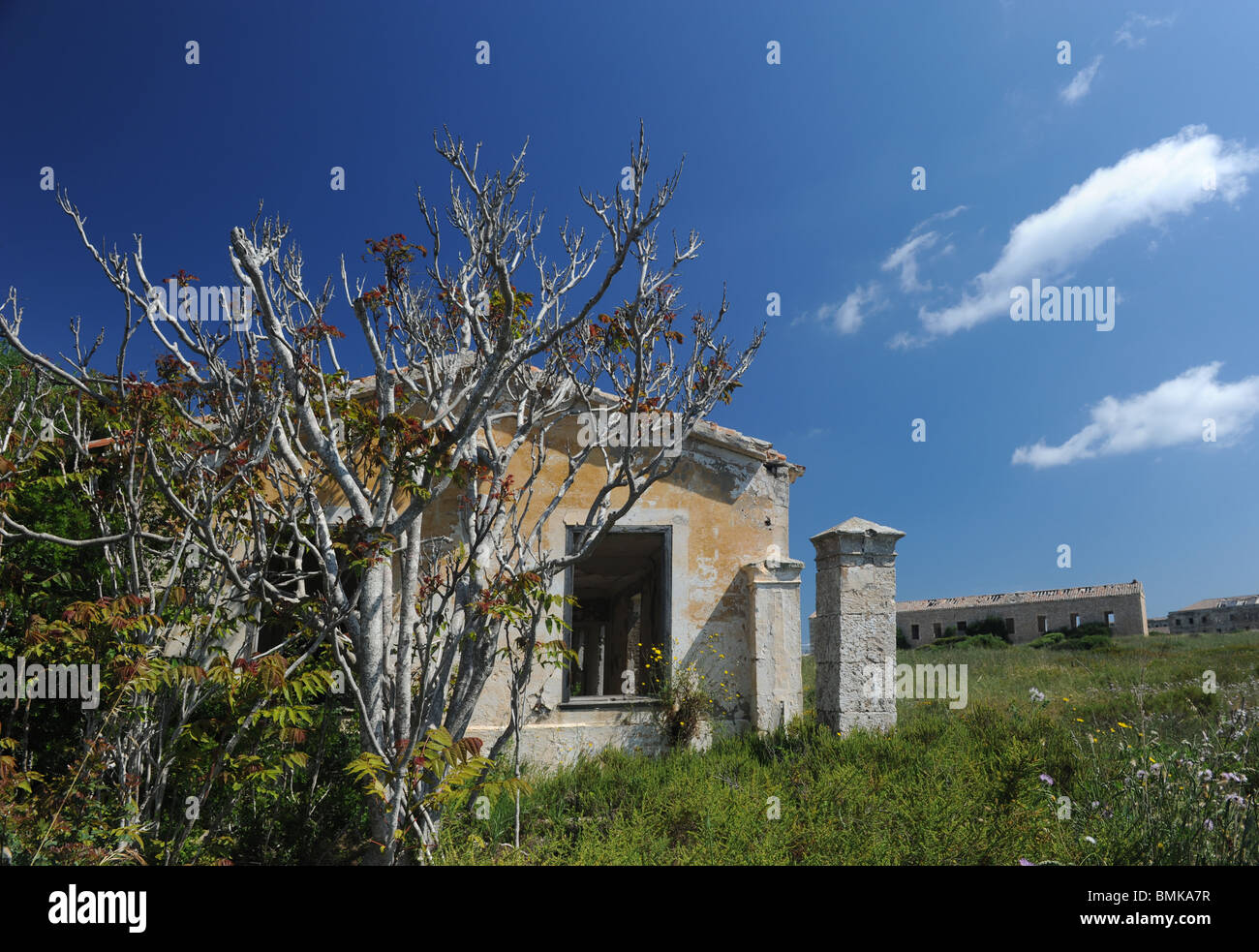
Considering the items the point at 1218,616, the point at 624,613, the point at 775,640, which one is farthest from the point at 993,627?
the point at 775,640

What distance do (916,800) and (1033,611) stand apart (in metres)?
39.3

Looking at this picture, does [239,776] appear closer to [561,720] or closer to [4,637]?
[4,637]

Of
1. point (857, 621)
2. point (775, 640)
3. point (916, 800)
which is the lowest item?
point (916, 800)

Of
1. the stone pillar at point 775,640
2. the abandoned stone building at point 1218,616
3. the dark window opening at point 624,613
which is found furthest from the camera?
the abandoned stone building at point 1218,616

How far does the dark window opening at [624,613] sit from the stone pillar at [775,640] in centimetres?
116

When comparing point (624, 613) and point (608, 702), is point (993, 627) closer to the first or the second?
point (624, 613)

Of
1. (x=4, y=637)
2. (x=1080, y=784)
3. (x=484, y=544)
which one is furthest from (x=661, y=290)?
(x=4, y=637)

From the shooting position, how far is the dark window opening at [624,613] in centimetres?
928

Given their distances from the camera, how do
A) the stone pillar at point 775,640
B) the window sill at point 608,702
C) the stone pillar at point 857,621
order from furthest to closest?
the stone pillar at point 775,640, the window sill at point 608,702, the stone pillar at point 857,621

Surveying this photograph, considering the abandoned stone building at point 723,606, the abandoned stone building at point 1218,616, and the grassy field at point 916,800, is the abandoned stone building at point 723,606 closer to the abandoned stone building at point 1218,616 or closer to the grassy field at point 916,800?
the grassy field at point 916,800

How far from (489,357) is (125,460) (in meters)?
3.25

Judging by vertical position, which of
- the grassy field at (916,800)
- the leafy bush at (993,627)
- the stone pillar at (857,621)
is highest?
the stone pillar at (857,621)

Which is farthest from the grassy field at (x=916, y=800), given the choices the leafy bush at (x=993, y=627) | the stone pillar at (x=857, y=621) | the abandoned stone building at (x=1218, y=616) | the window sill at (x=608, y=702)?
the abandoned stone building at (x=1218, y=616)

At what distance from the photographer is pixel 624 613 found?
17.7 meters
